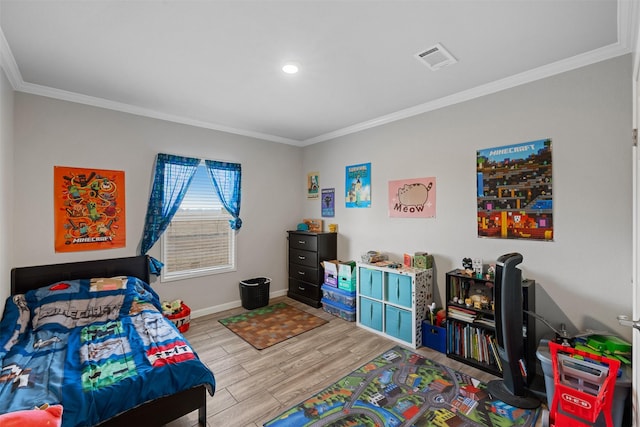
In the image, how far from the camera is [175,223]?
3.69 metres

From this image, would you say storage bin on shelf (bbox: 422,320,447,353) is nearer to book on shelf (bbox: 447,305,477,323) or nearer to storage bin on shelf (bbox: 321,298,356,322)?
book on shelf (bbox: 447,305,477,323)

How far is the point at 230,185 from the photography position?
4094 mm

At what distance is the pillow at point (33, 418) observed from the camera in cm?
113

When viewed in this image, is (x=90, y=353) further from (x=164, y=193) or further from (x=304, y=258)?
(x=304, y=258)

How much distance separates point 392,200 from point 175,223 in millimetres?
2760

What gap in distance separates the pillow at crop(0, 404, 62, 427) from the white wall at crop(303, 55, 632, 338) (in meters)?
3.11

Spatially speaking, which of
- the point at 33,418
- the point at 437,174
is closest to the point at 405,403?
the point at 33,418

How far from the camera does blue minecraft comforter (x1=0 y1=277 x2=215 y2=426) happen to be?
1570 millimetres

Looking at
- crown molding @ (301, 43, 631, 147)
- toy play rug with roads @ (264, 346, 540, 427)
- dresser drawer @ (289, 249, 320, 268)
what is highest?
crown molding @ (301, 43, 631, 147)

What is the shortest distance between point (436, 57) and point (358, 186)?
79.4 inches

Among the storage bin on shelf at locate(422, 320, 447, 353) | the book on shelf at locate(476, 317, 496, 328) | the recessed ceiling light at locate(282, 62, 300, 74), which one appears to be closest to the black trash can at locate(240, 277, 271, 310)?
the storage bin on shelf at locate(422, 320, 447, 353)

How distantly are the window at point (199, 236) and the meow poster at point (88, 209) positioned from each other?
56 centimetres

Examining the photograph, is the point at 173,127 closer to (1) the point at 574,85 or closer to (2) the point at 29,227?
(2) the point at 29,227

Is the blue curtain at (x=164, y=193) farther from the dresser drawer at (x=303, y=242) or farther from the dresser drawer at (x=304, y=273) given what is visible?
the dresser drawer at (x=304, y=273)
